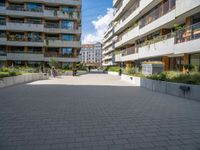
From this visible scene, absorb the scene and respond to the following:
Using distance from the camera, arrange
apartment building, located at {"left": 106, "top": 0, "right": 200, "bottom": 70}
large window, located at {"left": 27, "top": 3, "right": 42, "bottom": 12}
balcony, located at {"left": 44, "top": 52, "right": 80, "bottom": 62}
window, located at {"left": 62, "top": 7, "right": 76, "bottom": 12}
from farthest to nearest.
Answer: window, located at {"left": 62, "top": 7, "right": 76, "bottom": 12}
balcony, located at {"left": 44, "top": 52, "right": 80, "bottom": 62}
large window, located at {"left": 27, "top": 3, "right": 42, "bottom": 12}
apartment building, located at {"left": 106, "top": 0, "right": 200, "bottom": 70}

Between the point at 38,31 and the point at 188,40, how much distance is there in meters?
30.9

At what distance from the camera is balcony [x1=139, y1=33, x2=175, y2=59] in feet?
62.0

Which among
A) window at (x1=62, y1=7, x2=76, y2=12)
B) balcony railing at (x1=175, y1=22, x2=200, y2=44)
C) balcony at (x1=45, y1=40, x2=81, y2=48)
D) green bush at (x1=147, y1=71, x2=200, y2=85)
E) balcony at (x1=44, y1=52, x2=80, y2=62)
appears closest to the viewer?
green bush at (x1=147, y1=71, x2=200, y2=85)

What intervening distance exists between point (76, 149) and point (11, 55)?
3798 centimetres

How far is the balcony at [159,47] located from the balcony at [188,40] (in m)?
1.00

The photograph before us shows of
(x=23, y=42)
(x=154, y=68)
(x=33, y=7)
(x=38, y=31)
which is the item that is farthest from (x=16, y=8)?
(x=154, y=68)

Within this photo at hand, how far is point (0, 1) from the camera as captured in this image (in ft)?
122

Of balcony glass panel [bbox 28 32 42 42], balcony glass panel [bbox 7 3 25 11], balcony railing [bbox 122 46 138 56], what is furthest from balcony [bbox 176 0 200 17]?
balcony glass panel [bbox 7 3 25 11]

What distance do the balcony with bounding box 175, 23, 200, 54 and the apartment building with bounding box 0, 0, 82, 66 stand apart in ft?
84.2

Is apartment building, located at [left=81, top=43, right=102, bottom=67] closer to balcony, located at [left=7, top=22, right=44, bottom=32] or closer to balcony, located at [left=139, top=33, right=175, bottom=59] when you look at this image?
balcony, located at [left=7, top=22, right=44, bottom=32]

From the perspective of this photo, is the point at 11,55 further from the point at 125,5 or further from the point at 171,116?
the point at 171,116

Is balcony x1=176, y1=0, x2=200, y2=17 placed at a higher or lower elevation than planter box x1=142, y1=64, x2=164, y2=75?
higher

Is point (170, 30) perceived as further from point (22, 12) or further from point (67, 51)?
point (22, 12)

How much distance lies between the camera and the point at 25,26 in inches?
1469
